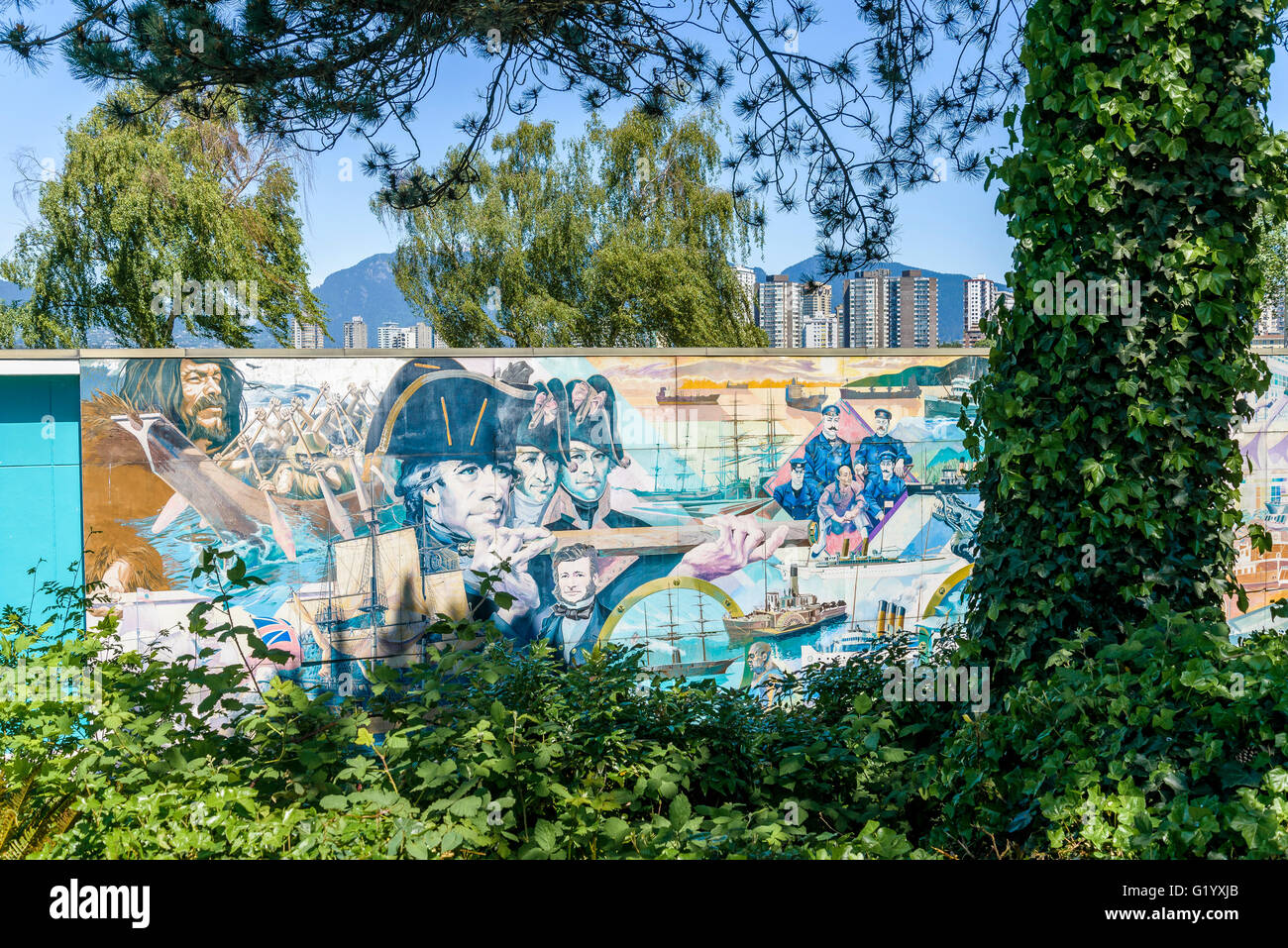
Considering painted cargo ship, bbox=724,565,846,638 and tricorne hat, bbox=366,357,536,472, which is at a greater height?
tricorne hat, bbox=366,357,536,472

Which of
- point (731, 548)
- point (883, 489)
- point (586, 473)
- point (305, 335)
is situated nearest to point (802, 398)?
point (883, 489)

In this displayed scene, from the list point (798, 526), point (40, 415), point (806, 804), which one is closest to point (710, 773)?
point (806, 804)

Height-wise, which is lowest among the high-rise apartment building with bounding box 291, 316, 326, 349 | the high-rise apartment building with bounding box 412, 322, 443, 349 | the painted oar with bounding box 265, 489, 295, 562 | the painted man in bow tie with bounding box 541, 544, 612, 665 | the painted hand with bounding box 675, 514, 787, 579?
the painted man in bow tie with bounding box 541, 544, 612, 665

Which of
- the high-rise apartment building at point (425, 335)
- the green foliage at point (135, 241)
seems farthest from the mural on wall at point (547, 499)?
the high-rise apartment building at point (425, 335)

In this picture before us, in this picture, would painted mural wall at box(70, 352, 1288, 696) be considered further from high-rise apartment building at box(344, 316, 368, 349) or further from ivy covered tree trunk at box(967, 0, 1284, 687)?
high-rise apartment building at box(344, 316, 368, 349)

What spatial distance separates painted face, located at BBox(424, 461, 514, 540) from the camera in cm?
674

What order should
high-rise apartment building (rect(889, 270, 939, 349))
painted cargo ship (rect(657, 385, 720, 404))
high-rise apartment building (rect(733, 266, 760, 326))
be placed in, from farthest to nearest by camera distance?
high-rise apartment building (rect(733, 266, 760, 326)) < high-rise apartment building (rect(889, 270, 939, 349)) < painted cargo ship (rect(657, 385, 720, 404))

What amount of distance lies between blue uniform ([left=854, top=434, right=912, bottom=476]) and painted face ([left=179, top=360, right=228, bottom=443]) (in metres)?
5.29

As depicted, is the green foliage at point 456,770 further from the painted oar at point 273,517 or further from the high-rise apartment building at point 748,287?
the high-rise apartment building at point 748,287

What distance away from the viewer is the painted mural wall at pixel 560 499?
20.9ft

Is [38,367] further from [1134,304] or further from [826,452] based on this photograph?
[1134,304]

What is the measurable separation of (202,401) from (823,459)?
5.13m

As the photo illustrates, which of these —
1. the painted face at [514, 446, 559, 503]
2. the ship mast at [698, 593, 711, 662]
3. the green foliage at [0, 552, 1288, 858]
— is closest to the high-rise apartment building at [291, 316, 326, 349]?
the painted face at [514, 446, 559, 503]

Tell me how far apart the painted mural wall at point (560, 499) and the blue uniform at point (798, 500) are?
20 millimetres
